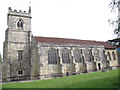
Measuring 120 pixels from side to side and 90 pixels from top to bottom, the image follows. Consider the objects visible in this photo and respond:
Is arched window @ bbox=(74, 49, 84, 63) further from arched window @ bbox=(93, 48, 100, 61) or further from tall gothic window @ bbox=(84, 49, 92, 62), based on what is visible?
arched window @ bbox=(93, 48, 100, 61)

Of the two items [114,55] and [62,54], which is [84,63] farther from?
[114,55]

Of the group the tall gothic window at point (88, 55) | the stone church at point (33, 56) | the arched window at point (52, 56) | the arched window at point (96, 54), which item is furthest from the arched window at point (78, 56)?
the arched window at point (52, 56)

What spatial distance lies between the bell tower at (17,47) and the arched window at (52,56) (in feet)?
17.6

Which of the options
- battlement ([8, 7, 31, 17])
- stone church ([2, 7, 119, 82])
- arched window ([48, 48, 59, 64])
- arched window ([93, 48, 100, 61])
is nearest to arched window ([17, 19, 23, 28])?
stone church ([2, 7, 119, 82])

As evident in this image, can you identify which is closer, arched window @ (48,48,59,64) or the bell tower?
the bell tower

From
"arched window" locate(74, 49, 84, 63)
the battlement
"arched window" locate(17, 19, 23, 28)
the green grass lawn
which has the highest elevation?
the battlement

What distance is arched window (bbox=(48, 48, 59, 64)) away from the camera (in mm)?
27128

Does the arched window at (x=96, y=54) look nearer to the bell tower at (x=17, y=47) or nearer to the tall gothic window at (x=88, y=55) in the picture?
the tall gothic window at (x=88, y=55)

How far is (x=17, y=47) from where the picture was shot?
28281 millimetres

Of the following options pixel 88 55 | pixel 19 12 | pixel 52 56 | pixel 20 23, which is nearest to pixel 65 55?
pixel 52 56

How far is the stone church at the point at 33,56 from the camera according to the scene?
26.1 meters

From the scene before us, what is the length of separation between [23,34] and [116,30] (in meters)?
23.0

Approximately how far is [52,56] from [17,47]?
8.66 meters

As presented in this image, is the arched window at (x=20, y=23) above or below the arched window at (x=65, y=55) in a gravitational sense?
above
